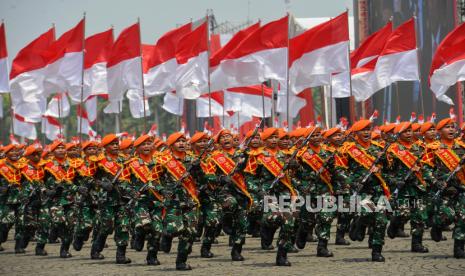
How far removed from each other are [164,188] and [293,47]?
9750 mm

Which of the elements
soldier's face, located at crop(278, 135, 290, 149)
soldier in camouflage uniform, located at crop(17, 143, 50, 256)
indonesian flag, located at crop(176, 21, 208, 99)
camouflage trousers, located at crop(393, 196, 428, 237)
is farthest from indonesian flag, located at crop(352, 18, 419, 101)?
soldier in camouflage uniform, located at crop(17, 143, 50, 256)

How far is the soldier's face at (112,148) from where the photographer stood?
17.2 metres

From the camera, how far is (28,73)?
27.0m

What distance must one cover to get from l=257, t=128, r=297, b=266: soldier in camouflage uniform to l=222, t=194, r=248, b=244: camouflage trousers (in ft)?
1.19

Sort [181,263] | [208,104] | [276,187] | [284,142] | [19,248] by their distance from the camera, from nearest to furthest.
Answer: [181,263]
[276,187]
[284,142]
[19,248]
[208,104]

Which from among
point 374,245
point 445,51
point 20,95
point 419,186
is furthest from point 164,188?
point 20,95

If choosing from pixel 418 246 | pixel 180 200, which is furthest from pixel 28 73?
pixel 418 246

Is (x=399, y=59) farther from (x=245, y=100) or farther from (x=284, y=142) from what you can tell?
(x=284, y=142)

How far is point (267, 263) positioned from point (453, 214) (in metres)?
2.73

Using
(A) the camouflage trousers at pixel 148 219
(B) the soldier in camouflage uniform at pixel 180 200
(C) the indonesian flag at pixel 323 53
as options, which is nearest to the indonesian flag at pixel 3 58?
(C) the indonesian flag at pixel 323 53

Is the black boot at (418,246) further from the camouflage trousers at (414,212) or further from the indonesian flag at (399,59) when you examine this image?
the indonesian flag at (399,59)

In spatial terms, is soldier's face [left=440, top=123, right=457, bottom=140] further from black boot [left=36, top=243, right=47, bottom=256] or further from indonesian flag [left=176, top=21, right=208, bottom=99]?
indonesian flag [left=176, top=21, right=208, bottom=99]

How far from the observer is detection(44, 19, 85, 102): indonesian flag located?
26.2m

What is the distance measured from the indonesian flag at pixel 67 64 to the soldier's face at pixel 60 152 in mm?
7312
